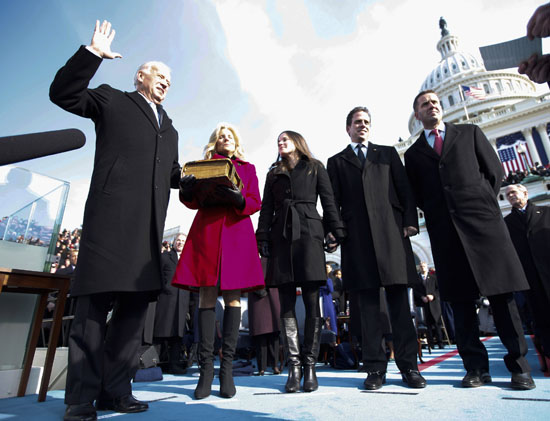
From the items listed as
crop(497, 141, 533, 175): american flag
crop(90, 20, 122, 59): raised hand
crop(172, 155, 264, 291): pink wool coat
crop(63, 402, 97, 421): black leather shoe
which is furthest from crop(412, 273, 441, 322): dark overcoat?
crop(497, 141, 533, 175): american flag

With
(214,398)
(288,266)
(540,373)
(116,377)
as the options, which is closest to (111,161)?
(116,377)

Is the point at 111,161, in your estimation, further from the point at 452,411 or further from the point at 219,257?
the point at 452,411

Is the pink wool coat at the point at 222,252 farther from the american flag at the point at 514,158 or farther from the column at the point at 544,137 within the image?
the column at the point at 544,137

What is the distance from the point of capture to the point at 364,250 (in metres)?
2.84

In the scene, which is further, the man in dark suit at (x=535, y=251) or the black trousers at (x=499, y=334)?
the man in dark suit at (x=535, y=251)

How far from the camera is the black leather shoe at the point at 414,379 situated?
8.00 feet

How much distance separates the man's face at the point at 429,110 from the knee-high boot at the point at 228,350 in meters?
2.42

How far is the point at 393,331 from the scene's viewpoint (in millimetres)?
2732

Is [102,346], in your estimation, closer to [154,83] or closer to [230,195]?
[230,195]

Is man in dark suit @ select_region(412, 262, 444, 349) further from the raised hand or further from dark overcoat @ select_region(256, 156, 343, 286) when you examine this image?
the raised hand

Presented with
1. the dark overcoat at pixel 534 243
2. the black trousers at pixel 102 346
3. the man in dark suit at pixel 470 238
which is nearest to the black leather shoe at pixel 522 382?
the man in dark suit at pixel 470 238

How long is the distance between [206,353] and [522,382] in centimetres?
212

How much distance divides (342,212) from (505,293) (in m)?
1.39

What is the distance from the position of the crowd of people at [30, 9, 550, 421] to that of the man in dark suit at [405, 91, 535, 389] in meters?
0.01
